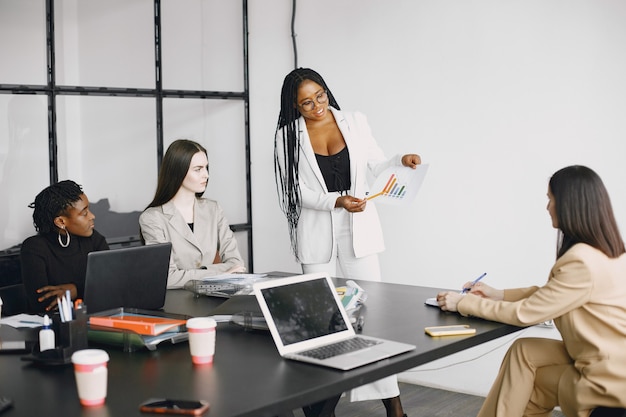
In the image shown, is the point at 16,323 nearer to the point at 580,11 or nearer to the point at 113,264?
the point at 113,264

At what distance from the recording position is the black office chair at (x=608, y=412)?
2.30m

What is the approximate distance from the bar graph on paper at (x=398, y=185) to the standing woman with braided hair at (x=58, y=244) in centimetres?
119

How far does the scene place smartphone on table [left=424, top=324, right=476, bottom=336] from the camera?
232 cm

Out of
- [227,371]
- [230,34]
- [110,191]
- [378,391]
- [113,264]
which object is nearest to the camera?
[227,371]

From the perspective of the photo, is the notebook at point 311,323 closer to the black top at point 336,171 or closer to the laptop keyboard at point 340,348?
the laptop keyboard at point 340,348

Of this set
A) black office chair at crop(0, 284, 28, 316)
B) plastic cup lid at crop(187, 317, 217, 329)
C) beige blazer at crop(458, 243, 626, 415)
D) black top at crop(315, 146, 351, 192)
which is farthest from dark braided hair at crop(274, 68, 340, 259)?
plastic cup lid at crop(187, 317, 217, 329)

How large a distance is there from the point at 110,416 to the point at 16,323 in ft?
3.53

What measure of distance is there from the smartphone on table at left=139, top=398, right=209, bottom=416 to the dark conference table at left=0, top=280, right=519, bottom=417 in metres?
0.02

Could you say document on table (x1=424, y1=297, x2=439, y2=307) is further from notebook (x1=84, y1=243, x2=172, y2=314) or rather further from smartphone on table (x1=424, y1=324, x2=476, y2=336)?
notebook (x1=84, y1=243, x2=172, y2=314)

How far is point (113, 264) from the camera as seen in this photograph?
2500 millimetres

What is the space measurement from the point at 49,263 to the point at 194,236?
62cm

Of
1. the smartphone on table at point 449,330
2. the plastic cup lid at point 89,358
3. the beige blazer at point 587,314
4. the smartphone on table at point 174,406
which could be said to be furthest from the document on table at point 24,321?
the beige blazer at point 587,314

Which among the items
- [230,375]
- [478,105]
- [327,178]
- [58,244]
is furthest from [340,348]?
[478,105]

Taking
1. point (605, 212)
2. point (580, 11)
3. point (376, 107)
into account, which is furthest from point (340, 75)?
point (605, 212)
